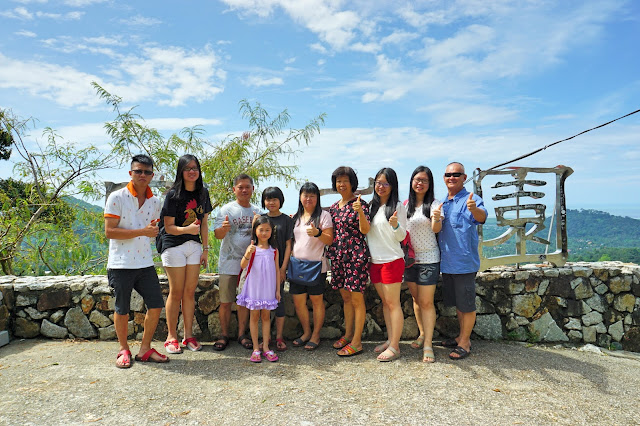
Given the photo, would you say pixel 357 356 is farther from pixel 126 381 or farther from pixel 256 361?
pixel 126 381

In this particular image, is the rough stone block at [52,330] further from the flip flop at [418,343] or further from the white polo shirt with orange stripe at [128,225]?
the flip flop at [418,343]

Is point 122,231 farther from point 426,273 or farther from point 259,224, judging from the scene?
point 426,273

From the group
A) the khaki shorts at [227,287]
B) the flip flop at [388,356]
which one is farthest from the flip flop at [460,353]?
the khaki shorts at [227,287]

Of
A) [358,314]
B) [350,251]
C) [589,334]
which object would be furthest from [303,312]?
[589,334]

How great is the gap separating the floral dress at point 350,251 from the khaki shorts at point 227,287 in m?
0.98

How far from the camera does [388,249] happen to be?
3566 mm

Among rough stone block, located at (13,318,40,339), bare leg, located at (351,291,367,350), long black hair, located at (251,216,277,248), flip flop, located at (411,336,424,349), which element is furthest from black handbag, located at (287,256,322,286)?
rough stone block, located at (13,318,40,339)

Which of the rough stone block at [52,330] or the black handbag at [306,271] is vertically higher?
the black handbag at [306,271]

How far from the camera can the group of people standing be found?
11.7 feet

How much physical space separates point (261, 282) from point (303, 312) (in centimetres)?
57

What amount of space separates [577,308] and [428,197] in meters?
2.43

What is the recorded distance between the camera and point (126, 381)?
10.7 ft

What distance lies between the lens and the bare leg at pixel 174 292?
3.70 metres

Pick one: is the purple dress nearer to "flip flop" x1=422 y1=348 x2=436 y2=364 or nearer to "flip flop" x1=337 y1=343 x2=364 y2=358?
"flip flop" x1=337 y1=343 x2=364 y2=358
